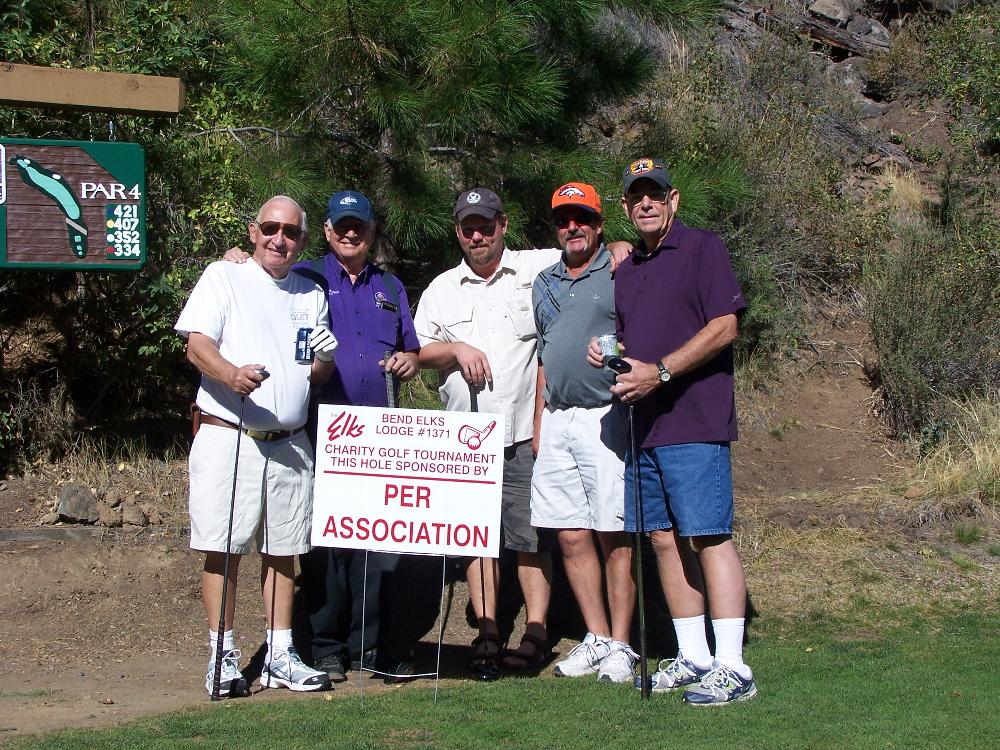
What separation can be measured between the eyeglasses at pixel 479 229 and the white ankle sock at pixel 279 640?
198 centimetres

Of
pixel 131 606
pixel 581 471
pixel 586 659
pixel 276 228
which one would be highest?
pixel 276 228

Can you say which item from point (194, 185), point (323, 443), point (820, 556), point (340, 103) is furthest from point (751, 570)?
point (194, 185)

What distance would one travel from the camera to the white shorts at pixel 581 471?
5332mm

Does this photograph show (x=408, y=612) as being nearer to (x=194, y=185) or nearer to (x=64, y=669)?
(x=64, y=669)

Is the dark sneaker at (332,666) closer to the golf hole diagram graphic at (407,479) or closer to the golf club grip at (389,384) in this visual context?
the golf hole diagram graphic at (407,479)

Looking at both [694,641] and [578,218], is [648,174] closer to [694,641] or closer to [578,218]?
[578,218]

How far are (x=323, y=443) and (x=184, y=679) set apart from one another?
1419 mm

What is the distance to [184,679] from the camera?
5.58 metres

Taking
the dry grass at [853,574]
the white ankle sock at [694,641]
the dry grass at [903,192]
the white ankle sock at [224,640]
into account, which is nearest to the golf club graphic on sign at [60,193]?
the white ankle sock at [224,640]

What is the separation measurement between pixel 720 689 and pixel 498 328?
1917 mm

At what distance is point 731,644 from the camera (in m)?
4.82

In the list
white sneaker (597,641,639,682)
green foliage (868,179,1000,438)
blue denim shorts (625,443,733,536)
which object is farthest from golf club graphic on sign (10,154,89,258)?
green foliage (868,179,1000,438)

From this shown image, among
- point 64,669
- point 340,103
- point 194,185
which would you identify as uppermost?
point 340,103

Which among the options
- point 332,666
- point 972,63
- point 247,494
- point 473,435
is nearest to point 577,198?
point 473,435
